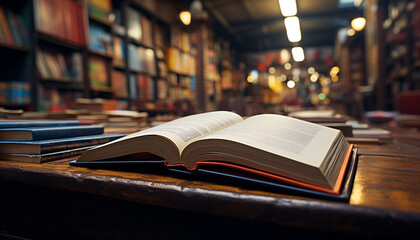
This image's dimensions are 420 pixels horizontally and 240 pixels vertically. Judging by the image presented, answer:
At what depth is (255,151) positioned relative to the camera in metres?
0.42

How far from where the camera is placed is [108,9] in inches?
131

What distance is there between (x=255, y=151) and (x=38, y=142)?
0.48 m

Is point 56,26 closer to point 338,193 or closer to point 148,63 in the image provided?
point 148,63

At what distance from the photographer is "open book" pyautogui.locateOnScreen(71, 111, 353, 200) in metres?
0.39

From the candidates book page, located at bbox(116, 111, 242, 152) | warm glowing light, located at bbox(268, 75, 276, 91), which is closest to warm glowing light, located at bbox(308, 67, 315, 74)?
warm glowing light, located at bbox(268, 75, 276, 91)

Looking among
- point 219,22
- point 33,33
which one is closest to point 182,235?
point 33,33

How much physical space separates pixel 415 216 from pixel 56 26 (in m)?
2.88

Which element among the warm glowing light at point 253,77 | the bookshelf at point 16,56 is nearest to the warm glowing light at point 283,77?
the warm glowing light at point 253,77

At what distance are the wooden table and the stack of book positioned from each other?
0.09 ft

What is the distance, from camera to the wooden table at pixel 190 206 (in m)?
0.34

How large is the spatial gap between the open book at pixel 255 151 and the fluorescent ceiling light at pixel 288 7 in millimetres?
3162

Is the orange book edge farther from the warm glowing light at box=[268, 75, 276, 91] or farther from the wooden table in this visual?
the warm glowing light at box=[268, 75, 276, 91]

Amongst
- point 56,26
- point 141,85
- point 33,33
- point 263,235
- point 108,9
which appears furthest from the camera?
point 141,85

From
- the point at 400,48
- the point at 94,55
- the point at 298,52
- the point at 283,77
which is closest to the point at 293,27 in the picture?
the point at 400,48
